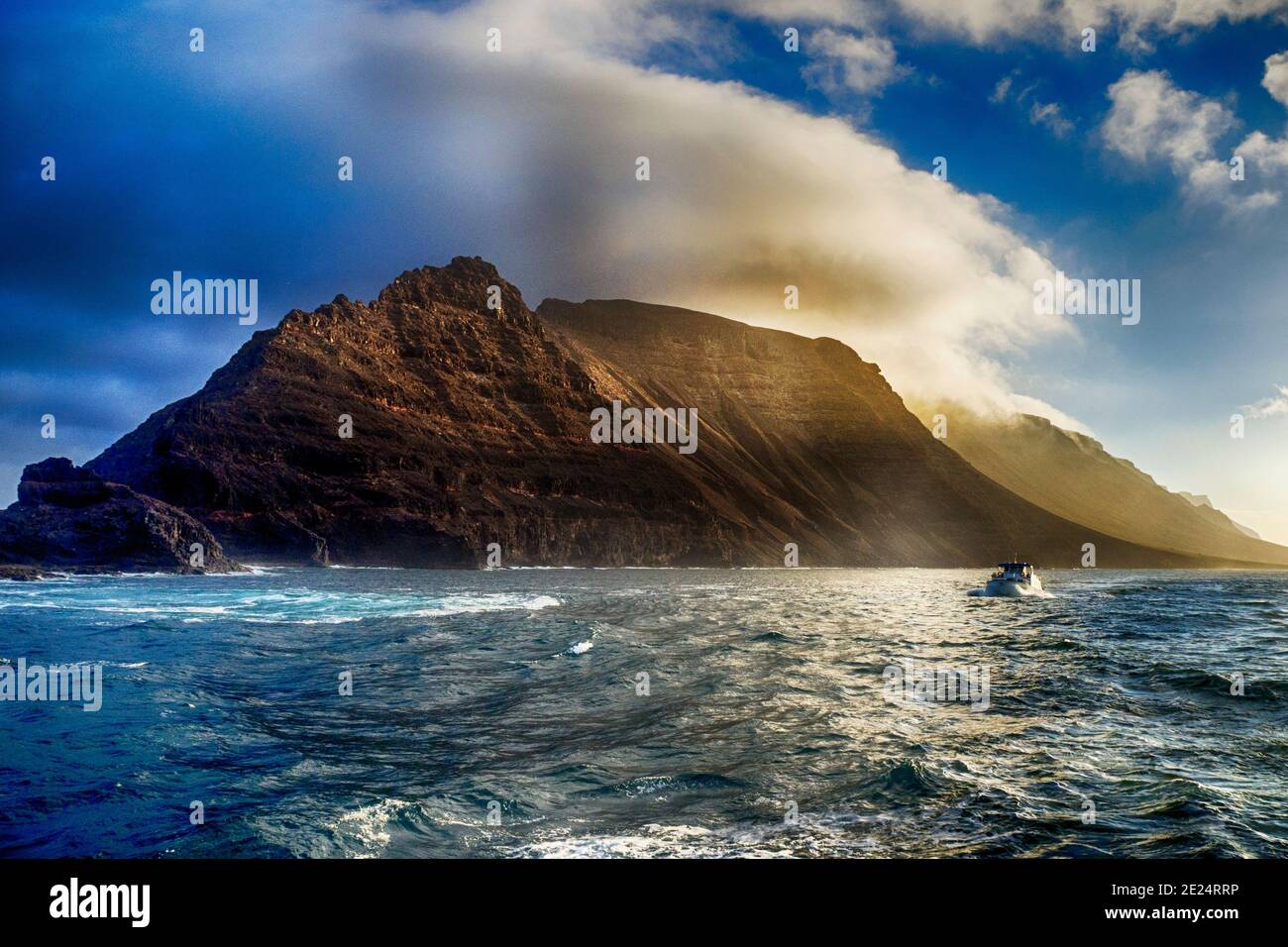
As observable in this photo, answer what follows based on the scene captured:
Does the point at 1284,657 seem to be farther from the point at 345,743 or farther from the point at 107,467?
the point at 107,467

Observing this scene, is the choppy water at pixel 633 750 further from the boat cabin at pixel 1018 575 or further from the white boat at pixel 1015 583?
the boat cabin at pixel 1018 575

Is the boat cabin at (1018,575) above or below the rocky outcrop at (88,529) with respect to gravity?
below

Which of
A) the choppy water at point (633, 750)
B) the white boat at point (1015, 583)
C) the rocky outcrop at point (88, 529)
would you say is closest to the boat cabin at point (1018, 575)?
the white boat at point (1015, 583)

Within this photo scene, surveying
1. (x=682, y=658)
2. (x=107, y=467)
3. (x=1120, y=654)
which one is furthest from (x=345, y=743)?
(x=107, y=467)

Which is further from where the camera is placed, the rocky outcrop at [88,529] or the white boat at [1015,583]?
the rocky outcrop at [88,529]

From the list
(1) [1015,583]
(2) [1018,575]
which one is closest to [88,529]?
(1) [1015,583]
